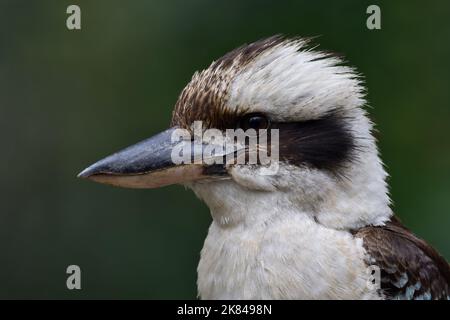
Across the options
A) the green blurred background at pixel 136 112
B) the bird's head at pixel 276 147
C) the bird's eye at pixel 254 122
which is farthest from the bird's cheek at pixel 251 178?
the green blurred background at pixel 136 112

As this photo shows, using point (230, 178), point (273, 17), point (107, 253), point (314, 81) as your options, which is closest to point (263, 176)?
point (230, 178)

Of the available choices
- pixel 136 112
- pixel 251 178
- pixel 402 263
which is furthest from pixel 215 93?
pixel 136 112

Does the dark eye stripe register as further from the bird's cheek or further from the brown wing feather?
the brown wing feather

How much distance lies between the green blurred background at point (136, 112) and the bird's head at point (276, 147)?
1.08 metres

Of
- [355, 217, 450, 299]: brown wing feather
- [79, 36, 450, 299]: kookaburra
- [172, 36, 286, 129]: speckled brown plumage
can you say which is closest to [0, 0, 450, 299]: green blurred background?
[355, 217, 450, 299]: brown wing feather

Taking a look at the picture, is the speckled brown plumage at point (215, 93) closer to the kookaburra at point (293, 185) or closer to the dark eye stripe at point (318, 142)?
the kookaburra at point (293, 185)

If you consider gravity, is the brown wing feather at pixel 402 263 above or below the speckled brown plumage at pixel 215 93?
below

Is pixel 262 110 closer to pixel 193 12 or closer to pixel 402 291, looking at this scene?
pixel 402 291

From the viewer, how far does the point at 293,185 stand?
219 cm

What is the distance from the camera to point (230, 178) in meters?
2.25

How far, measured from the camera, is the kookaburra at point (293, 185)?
2158 millimetres

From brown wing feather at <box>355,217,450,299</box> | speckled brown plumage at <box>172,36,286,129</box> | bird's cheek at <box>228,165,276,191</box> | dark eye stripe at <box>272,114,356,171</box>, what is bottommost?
brown wing feather at <box>355,217,450,299</box>

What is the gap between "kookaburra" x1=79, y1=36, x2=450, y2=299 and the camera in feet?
7.08

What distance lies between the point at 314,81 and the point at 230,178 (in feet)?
1.15
